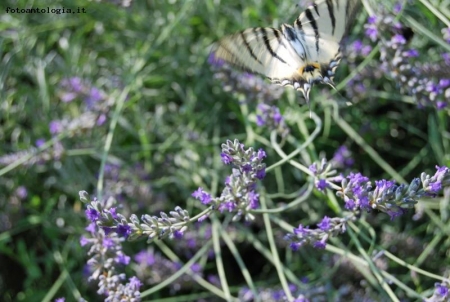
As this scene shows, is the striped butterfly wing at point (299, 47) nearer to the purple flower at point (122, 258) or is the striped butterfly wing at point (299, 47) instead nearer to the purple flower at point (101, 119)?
the purple flower at point (122, 258)

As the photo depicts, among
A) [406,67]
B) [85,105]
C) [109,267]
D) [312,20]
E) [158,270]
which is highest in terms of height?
[312,20]

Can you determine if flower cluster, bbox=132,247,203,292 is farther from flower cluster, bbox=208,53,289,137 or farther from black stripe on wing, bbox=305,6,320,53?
black stripe on wing, bbox=305,6,320,53

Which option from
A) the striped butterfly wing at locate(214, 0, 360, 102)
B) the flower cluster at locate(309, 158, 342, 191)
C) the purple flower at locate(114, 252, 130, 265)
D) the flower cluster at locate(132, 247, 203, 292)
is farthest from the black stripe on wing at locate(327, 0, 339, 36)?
the flower cluster at locate(132, 247, 203, 292)

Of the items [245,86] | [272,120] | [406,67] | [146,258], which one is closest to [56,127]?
[146,258]

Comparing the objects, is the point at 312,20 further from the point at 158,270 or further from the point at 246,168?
the point at 158,270

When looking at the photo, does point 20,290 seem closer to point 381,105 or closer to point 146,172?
point 146,172

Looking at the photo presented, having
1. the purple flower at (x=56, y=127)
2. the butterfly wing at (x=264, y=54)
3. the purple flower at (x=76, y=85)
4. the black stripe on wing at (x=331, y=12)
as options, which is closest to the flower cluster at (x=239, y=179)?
the butterfly wing at (x=264, y=54)

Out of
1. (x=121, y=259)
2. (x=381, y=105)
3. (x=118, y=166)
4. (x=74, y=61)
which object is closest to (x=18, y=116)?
(x=74, y=61)
